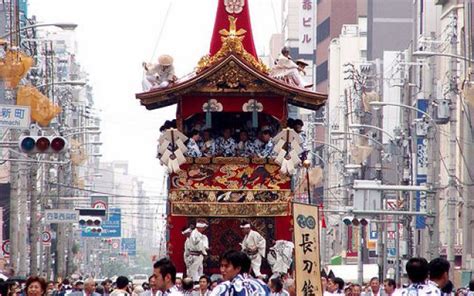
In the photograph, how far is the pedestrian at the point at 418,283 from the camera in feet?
53.8

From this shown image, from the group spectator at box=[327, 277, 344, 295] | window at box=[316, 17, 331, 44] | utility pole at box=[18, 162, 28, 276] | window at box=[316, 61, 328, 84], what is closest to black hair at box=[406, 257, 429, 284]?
spectator at box=[327, 277, 344, 295]

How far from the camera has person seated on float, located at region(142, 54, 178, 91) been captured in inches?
1140

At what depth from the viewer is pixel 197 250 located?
92.1ft

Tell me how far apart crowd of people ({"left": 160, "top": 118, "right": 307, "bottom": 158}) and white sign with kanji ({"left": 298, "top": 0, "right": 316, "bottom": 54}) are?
322ft

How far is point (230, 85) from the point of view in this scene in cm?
2848

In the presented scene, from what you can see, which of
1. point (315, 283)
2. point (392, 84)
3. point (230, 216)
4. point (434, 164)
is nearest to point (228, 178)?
point (230, 216)

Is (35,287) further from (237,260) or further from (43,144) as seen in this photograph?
(43,144)

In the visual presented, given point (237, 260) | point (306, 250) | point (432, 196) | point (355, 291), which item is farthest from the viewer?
point (432, 196)

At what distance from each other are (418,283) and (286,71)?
12.6 m

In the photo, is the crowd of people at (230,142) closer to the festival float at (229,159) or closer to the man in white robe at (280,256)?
the festival float at (229,159)

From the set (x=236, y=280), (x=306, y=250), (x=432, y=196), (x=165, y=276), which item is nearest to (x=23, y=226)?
(x=432, y=196)

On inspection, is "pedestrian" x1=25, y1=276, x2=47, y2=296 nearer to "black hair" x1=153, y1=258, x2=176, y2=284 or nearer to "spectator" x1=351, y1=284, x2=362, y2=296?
"black hair" x1=153, y1=258, x2=176, y2=284

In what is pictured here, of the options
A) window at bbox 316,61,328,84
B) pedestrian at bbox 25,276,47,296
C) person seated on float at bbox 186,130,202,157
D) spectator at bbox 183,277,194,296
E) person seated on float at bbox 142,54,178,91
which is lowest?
spectator at bbox 183,277,194,296

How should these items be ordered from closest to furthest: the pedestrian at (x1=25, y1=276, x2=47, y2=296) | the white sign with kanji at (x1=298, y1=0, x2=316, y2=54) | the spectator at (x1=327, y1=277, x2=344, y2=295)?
1. the pedestrian at (x1=25, y1=276, x2=47, y2=296)
2. the spectator at (x1=327, y1=277, x2=344, y2=295)
3. the white sign with kanji at (x1=298, y1=0, x2=316, y2=54)
